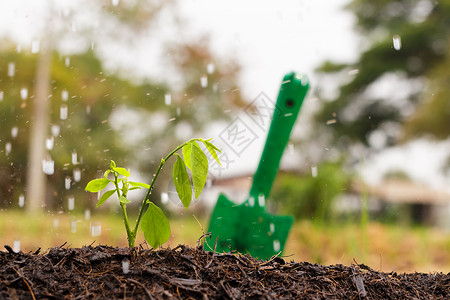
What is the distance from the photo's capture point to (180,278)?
1.63 ft

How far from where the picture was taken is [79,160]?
160 cm

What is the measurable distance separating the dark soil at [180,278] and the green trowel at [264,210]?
0.47 meters

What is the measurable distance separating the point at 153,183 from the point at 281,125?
0.57m

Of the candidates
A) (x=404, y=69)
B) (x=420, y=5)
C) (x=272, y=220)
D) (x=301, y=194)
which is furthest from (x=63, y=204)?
(x=420, y=5)

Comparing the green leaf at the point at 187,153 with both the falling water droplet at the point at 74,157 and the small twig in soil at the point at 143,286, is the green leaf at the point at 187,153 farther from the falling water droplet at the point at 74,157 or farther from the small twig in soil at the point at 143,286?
the falling water droplet at the point at 74,157

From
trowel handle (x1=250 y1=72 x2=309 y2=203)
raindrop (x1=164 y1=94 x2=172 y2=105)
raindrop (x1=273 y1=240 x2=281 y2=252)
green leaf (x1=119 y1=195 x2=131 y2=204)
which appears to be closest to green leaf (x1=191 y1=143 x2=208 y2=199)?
green leaf (x1=119 y1=195 x2=131 y2=204)

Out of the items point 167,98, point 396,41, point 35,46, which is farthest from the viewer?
point 396,41

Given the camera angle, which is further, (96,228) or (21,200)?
(96,228)

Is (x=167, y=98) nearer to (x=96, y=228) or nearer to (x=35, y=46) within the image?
(x=35, y=46)

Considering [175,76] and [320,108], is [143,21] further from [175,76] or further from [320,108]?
[320,108]

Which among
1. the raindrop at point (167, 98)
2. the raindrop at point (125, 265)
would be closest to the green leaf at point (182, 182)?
the raindrop at point (125, 265)

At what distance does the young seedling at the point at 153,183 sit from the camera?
544mm

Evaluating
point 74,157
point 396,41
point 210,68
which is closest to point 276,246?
point 74,157

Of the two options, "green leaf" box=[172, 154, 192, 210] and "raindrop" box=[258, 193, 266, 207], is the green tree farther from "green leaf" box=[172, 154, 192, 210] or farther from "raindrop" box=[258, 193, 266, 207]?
"green leaf" box=[172, 154, 192, 210]
